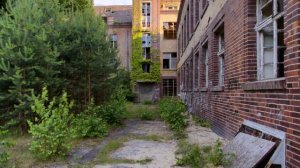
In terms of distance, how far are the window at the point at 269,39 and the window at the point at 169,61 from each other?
32140 mm

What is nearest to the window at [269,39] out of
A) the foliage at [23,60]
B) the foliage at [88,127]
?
the foliage at [88,127]

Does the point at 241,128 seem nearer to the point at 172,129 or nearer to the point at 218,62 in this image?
the point at 218,62

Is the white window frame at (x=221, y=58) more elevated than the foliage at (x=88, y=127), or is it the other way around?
the white window frame at (x=221, y=58)

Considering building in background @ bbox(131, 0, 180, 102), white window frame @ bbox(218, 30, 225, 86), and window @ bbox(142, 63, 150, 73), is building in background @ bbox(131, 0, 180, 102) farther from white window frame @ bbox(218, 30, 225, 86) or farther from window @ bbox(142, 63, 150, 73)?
white window frame @ bbox(218, 30, 225, 86)

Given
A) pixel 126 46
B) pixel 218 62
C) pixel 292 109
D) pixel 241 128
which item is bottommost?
pixel 241 128

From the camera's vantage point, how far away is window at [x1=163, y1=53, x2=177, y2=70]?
38562mm

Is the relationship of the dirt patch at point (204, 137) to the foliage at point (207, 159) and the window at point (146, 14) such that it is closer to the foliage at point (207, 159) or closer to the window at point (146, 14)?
the foliage at point (207, 159)

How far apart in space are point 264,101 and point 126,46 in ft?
120

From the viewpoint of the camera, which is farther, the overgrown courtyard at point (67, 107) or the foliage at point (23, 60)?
the foliage at point (23, 60)

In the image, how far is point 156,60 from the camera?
37.7 m

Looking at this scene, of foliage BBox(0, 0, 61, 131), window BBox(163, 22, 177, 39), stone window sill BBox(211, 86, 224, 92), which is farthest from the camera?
window BBox(163, 22, 177, 39)

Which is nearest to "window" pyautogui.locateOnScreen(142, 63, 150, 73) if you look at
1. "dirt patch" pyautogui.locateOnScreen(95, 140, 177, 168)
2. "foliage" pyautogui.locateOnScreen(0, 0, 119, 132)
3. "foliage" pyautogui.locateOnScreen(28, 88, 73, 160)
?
"foliage" pyautogui.locateOnScreen(0, 0, 119, 132)

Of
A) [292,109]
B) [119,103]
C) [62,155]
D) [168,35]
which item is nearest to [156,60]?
[168,35]

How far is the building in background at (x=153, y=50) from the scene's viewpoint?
3756 cm
